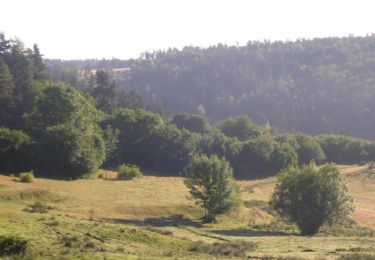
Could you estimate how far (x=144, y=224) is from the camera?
181 ft

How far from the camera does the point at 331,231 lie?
6047cm

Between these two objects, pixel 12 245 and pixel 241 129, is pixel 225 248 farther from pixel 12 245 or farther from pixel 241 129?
pixel 241 129

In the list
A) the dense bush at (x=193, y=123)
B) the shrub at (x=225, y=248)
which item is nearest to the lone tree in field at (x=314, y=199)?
the shrub at (x=225, y=248)

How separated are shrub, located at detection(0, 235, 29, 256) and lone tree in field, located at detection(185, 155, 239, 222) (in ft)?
106

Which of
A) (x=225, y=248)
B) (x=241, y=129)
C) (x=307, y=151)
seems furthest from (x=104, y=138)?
(x=225, y=248)

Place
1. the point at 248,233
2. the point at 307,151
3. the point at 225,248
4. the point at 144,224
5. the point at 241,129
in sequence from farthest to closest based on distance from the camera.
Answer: the point at 241,129 < the point at 307,151 < the point at 144,224 < the point at 248,233 < the point at 225,248

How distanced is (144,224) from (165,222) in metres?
3.85

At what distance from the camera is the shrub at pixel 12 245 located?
104ft

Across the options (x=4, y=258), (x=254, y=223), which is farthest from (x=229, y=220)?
(x=4, y=258)

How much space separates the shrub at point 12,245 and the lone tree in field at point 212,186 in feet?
106

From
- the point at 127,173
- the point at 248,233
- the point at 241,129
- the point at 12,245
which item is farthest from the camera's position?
the point at 241,129

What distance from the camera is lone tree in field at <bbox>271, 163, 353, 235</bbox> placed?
5800cm

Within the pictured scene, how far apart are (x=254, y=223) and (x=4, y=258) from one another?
1511 inches

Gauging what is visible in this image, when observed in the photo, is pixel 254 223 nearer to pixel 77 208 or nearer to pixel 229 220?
pixel 229 220
